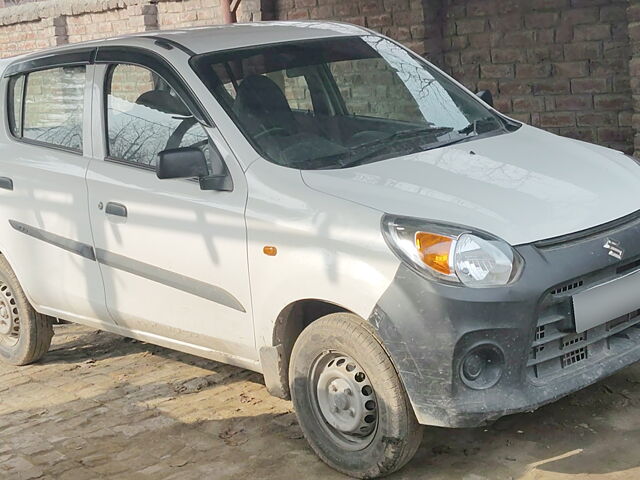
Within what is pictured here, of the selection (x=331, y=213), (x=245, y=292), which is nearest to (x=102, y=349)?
(x=245, y=292)

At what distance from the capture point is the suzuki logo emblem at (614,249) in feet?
13.4

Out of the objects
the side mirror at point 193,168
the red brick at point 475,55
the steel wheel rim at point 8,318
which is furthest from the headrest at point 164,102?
the red brick at point 475,55

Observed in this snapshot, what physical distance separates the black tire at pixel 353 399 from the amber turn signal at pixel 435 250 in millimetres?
386

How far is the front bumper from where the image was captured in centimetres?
385

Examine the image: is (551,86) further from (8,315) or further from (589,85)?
(8,315)

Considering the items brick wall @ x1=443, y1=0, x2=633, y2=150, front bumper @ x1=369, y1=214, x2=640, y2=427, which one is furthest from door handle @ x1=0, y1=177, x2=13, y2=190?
brick wall @ x1=443, y1=0, x2=633, y2=150

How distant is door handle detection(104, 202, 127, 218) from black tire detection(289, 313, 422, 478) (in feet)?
4.02

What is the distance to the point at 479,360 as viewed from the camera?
156 inches

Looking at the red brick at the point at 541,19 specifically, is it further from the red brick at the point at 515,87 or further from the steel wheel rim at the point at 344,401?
the steel wheel rim at the point at 344,401

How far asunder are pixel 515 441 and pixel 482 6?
5.12m

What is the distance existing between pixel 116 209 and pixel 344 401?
5.24 feet

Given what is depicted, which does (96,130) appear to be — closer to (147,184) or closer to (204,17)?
(147,184)

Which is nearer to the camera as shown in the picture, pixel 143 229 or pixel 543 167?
pixel 543 167

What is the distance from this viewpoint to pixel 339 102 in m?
5.15
